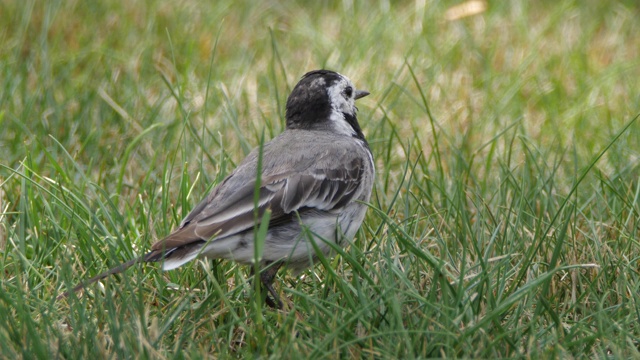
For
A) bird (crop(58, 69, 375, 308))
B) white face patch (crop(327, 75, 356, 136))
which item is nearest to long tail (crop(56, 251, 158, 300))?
bird (crop(58, 69, 375, 308))

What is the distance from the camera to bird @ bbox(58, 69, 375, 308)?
421cm

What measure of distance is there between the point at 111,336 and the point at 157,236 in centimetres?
128

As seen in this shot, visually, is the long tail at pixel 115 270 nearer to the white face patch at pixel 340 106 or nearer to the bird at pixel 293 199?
the bird at pixel 293 199

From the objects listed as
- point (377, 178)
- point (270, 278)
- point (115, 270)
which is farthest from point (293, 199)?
point (377, 178)

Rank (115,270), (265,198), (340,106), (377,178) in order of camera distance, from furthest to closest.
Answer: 1. (377,178)
2. (340,106)
3. (265,198)
4. (115,270)

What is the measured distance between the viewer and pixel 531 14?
342 inches

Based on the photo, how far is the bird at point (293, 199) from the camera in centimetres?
421

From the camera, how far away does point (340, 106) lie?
5320 millimetres

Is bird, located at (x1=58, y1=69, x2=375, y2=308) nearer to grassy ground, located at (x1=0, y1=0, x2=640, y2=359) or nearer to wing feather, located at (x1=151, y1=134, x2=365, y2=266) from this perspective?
wing feather, located at (x1=151, y1=134, x2=365, y2=266)

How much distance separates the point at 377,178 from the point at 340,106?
0.47 m

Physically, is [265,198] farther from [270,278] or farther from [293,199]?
[270,278]

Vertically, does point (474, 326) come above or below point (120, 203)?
above

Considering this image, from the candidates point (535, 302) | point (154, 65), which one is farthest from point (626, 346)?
point (154, 65)

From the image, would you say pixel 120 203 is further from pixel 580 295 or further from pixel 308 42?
pixel 308 42
